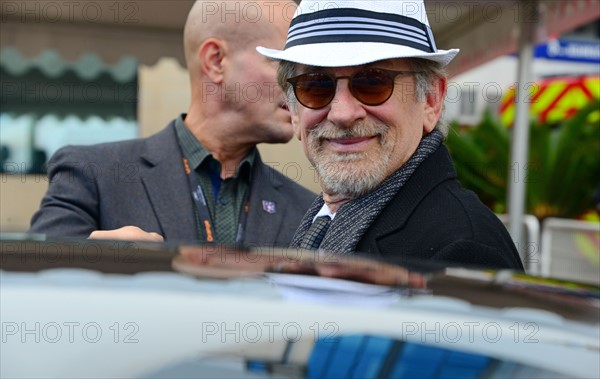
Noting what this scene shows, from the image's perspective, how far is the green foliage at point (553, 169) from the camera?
560 inches

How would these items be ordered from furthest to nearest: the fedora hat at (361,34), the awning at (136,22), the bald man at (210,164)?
1. the awning at (136,22)
2. the bald man at (210,164)
3. the fedora hat at (361,34)

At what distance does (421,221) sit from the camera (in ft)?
6.59

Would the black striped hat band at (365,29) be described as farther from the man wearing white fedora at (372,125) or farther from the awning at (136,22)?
the awning at (136,22)

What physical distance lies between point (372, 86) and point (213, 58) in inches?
49.1

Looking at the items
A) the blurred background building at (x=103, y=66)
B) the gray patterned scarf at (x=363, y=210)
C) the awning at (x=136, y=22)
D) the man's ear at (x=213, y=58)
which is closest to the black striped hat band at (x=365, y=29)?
the gray patterned scarf at (x=363, y=210)

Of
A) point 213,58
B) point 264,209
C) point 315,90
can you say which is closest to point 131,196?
point 264,209

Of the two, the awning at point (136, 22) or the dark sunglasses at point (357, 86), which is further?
the awning at point (136, 22)

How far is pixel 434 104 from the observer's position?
2361 mm

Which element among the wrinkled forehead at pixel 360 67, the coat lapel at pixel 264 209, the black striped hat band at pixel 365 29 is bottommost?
the coat lapel at pixel 264 209

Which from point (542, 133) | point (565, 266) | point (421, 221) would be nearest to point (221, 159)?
point (421, 221)

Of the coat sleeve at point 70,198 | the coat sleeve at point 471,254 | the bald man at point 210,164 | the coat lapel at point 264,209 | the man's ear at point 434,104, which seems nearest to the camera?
the coat sleeve at point 471,254

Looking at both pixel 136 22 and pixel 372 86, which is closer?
pixel 372 86

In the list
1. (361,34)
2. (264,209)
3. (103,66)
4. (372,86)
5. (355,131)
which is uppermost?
(103,66)

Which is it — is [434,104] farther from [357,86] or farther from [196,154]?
[196,154]
